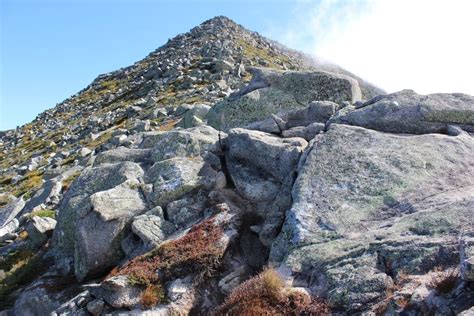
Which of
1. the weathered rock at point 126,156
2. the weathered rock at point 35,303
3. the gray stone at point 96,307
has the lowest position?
the weathered rock at point 35,303

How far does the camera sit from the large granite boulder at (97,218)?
1983 cm

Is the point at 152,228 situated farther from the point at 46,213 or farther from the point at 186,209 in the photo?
→ the point at 46,213

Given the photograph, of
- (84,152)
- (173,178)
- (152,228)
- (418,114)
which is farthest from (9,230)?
(418,114)

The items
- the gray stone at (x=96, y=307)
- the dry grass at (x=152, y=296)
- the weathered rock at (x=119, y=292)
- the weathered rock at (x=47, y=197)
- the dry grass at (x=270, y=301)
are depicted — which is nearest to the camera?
the dry grass at (x=270, y=301)

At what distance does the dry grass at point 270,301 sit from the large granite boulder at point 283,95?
17363mm

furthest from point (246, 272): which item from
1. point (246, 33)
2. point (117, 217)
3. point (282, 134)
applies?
point (246, 33)

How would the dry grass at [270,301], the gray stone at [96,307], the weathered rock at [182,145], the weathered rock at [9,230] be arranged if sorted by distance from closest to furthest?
the dry grass at [270,301] → the gray stone at [96,307] → the weathered rock at [182,145] → the weathered rock at [9,230]

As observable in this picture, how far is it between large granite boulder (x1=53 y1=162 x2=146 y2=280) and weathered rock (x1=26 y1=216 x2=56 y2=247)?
7.22 feet

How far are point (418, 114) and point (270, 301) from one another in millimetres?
12636

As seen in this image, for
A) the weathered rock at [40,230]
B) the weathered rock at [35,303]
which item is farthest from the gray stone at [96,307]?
the weathered rock at [40,230]

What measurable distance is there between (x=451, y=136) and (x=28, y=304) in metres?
20.6

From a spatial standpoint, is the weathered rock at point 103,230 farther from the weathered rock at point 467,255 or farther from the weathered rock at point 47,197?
the weathered rock at point 467,255

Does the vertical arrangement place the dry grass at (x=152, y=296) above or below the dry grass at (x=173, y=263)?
below

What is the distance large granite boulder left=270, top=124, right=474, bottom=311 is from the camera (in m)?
12.3
